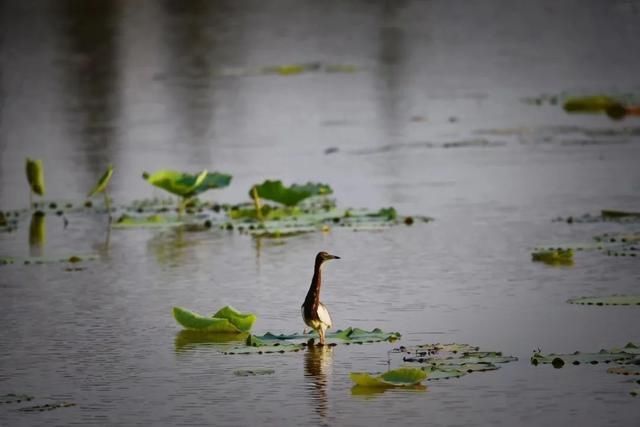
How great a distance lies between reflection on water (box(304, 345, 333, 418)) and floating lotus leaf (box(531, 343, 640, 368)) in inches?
35.3

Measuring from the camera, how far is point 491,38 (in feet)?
82.3

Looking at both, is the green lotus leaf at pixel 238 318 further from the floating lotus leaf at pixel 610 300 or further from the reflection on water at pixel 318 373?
the floating lotus leaf at pixel 610 300

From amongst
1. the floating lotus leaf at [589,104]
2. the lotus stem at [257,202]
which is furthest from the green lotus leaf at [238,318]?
→ the floating lotus leaf at [589,104]

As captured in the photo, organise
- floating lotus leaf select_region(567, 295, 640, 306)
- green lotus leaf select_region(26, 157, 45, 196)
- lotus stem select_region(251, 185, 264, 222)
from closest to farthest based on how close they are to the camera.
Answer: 1. floating lotus leaf select_region(567, 295, 640, 306)
2. lotus stem select_region(251, 185, 264, 222)
3. green lotus leaf select_region(26, 157, 45, 196)

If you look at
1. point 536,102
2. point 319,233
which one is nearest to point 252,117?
point 536,102

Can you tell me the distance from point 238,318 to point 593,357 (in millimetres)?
1749

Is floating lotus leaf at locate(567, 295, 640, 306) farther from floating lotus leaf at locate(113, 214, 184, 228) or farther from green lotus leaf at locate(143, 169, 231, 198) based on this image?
floating lotus leaf at locate(113, 214, 184, 228)

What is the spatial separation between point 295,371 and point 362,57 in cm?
1549

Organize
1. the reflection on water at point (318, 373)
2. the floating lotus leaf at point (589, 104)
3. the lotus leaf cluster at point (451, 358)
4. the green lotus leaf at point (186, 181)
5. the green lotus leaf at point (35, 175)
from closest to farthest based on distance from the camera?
the reflection on water at point (318, 373), the lotus leaf cluster at point (451, 358), the green lotus leaf at point (186, 181), the green lotus leaf at point (35, 175), the floating lotus leaf at point (589, 104)

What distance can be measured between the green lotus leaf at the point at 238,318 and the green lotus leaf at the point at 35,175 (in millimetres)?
4230

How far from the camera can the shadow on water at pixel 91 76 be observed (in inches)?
637

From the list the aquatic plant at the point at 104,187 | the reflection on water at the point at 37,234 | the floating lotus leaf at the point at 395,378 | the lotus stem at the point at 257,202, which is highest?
the aquatic plant at the point at 104,187

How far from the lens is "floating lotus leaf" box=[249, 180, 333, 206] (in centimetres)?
1134

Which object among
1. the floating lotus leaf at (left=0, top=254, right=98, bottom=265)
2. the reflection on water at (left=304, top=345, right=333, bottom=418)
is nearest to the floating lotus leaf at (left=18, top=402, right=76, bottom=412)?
the reflection on water at (left=304, top=345, right=333, bottom=418)
